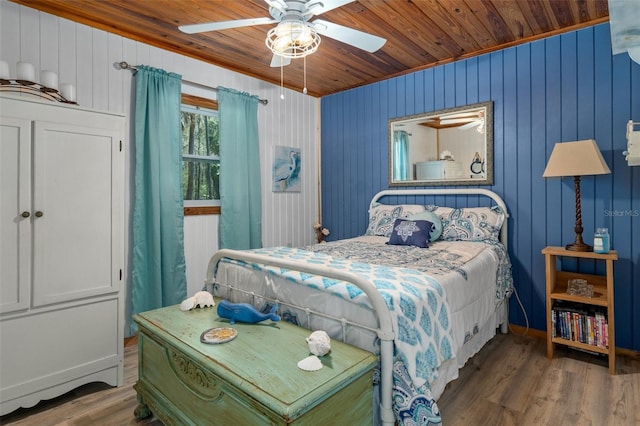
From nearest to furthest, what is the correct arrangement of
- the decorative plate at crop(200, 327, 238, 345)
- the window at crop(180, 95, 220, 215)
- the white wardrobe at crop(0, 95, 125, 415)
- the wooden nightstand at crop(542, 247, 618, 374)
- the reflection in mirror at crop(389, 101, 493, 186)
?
1. the decorative plate at crop(200, 327, 238, 345)
2. the white wardrobe at crop(0, 95, 125, 415)
3. the wooden nightstand at crop(542, 247, 618, 374)
4. the reflection in mirror at crop(389, 101, 493, 186)
5. the window at crop(180, 95, 220, 215)

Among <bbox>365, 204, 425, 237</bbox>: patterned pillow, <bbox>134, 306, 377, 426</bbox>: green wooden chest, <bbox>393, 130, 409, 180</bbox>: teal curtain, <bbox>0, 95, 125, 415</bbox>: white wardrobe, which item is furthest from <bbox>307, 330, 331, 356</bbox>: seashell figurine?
<bbox>393, 130, 409, 180</bbox>: teal curtain

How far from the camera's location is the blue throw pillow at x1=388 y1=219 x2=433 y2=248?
2.79m

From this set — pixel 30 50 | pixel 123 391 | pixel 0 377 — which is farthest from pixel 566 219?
pixel 30 50

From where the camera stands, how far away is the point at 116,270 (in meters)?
2.23

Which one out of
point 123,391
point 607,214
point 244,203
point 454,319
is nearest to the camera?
point 454,319

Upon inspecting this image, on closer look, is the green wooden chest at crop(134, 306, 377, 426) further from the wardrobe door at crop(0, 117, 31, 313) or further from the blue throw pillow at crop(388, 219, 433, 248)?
the blue throw pillow at crop(388, 219, 433, 248)

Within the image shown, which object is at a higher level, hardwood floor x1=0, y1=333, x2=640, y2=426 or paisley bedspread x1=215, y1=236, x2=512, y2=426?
paisley bedspread x1=215, y1=236, x2=512, y2=426

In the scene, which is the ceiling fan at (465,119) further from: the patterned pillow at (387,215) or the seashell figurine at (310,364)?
the seashell figurine at (310,364)

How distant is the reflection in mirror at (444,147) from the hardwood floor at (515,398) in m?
1.55

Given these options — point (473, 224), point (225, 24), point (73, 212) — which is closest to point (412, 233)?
point (473, 224)

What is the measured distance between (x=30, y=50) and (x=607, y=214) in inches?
168

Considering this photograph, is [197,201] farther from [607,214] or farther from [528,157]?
[607,214]

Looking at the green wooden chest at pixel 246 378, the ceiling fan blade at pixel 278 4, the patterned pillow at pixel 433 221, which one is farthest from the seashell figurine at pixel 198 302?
the patterned pillow at pixel 433 221

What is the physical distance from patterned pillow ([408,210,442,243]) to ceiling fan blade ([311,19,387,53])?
1.48 m
